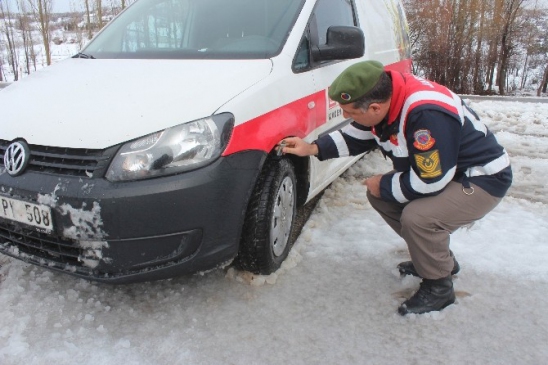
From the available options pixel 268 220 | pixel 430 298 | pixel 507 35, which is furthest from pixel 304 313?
pixel 507 35

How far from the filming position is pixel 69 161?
1818mm

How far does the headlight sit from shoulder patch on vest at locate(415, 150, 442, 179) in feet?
2.62

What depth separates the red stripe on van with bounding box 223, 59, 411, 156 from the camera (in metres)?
1.97

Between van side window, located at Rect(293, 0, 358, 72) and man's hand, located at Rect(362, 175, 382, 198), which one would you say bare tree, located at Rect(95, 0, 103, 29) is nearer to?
van side window, located at Rect(293, 0, 358, 72)

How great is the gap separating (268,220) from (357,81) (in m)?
0.76

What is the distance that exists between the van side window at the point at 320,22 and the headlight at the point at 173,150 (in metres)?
0.78

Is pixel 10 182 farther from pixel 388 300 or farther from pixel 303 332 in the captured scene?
pixel 388 300

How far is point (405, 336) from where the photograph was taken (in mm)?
2002

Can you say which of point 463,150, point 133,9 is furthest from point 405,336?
point 133,9

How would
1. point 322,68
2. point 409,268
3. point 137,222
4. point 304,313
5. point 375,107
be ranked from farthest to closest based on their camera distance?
1. point 322,68
2. point 409,268
3. point 304,313
4. point 375,107
5. point 137,222

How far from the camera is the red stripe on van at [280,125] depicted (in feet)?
6.46

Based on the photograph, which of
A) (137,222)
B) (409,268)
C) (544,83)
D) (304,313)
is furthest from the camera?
(544,83)

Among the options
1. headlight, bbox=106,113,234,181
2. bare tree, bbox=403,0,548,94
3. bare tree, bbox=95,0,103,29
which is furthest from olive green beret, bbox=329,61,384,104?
bare tree, bbox=403,0,548,94

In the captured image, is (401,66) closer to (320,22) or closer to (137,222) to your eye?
(320,22)
